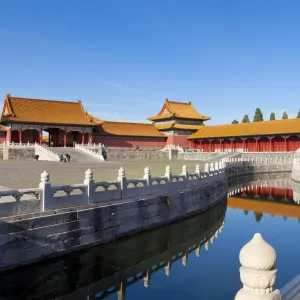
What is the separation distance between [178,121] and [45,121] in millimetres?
24078

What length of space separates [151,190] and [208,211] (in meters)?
6.64

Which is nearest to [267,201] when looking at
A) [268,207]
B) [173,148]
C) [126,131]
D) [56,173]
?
[268,207]

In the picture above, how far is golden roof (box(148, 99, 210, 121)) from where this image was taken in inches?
2374

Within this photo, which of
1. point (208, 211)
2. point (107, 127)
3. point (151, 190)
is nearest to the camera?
point (151, 190)

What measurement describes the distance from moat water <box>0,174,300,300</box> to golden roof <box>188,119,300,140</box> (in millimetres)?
30719

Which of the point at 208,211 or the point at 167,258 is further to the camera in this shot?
the point at 208,211

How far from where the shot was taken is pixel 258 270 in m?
3.31

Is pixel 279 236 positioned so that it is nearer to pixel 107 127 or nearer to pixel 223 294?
pixel 223 294

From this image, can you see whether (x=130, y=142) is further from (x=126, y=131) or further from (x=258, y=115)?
(x=258, y=115)

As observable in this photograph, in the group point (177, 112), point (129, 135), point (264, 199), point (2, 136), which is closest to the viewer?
point (264, 199)

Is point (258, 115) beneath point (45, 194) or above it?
above

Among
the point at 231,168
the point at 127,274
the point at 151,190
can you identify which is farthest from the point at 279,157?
the point at 127,274

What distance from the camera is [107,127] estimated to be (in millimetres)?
51219

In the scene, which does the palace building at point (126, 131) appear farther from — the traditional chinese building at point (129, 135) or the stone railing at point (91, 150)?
the stone railing at point (91, 150)
